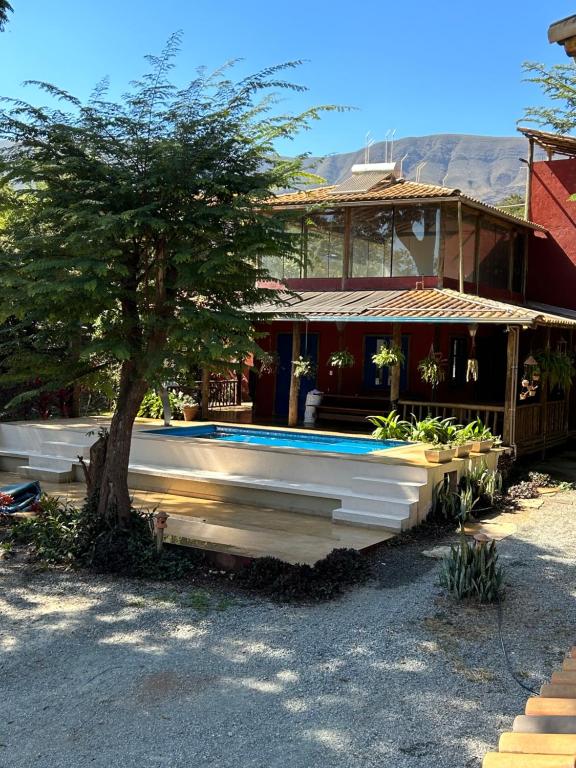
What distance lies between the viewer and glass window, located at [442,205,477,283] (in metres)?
16.7

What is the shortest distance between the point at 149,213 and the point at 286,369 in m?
11.9

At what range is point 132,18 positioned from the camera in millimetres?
14688

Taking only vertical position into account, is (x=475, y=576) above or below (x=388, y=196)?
below

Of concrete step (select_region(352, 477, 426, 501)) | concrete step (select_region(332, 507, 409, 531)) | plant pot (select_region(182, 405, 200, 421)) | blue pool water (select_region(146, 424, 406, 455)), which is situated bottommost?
concrete step (select_region(332, 507, 409, 531))

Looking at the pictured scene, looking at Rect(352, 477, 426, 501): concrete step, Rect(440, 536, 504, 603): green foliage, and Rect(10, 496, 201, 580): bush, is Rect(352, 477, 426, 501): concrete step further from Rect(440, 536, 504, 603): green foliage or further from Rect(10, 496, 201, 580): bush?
Rect(10, 496, 201, 580): bush

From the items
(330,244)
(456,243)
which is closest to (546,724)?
(456,243)

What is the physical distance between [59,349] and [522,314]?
8.02 m

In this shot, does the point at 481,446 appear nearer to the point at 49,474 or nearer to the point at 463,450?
the point at 463,450

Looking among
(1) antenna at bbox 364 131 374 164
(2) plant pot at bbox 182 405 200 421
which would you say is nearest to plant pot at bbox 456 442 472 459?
(2) plant pot at bbox 182 405 200 421

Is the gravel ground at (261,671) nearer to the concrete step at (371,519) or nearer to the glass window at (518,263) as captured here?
the concrete step at (371,519)

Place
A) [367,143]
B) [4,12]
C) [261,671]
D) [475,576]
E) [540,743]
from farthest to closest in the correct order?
[367,143]
[4,12]
[475,576]
[261,671]
[540,743]

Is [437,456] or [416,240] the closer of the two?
[437,456]

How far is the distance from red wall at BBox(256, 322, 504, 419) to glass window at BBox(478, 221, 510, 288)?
4.19 feet

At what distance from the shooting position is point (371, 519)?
9953 mm
